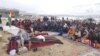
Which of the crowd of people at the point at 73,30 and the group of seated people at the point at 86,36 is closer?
the group of seated people at the point at 86,36

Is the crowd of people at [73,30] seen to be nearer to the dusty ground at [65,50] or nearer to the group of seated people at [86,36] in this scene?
the group of seated people at [86,36]

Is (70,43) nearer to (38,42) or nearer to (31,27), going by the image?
(38,42)

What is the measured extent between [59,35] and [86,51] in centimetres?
488

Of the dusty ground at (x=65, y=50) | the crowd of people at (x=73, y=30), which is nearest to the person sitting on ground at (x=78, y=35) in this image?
the crowd of people at (x=73, y=30)

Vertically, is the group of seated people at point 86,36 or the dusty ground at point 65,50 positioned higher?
the group of seated people at point 86,36

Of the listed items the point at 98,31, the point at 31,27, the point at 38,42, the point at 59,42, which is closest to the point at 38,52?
the point at 38,42

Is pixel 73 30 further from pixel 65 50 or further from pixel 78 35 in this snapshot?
pixel 65 50

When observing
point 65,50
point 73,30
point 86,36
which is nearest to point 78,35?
point 86,36

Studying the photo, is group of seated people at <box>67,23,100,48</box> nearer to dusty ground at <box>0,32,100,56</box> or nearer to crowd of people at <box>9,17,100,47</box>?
crowd of people at <box>9,17,100,47</box>

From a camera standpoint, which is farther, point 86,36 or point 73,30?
point 73,30

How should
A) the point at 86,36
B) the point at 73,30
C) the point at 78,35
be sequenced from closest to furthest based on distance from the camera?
the point at 86,36, the point at 78,35, the point at 73,30

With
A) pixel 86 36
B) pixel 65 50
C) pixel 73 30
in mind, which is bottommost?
pixel 65 50

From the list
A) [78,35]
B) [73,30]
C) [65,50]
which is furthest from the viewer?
[73,30]

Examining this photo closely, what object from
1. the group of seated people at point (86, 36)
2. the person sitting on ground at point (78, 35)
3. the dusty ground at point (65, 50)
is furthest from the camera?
the person sitting on ground at point (78, 35)
